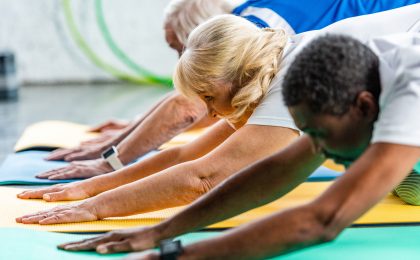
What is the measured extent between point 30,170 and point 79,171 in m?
0.26

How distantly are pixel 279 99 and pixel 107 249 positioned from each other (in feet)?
2.33

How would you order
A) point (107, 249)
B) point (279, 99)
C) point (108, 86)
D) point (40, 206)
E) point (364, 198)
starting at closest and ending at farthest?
point (364, 198), point (107, 249), point (279, 99), point (40, 206), point (108, 86)

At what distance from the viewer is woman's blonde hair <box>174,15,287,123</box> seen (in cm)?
240

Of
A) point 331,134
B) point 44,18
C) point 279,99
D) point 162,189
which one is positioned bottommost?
point 44,18

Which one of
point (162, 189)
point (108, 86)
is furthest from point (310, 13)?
point (108, 86)

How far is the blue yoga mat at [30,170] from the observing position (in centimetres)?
324

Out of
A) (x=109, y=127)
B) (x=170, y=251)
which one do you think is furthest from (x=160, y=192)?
(x=109, y=127)

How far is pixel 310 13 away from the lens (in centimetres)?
318

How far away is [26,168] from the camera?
353 cm

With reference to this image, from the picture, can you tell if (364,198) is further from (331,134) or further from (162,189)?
(162,189)

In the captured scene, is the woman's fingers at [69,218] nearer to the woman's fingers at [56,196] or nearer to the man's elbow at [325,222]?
the woman's fingers at [56,196]

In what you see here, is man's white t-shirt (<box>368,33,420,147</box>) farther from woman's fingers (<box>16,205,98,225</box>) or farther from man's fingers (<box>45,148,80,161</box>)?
man's fingers (<box>45,148,80,161</box>)

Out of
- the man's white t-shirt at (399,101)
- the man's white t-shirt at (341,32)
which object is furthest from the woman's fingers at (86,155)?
the man's white t-shirt at (399,101)

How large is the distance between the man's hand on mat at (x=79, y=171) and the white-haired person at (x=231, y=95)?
0.78m
